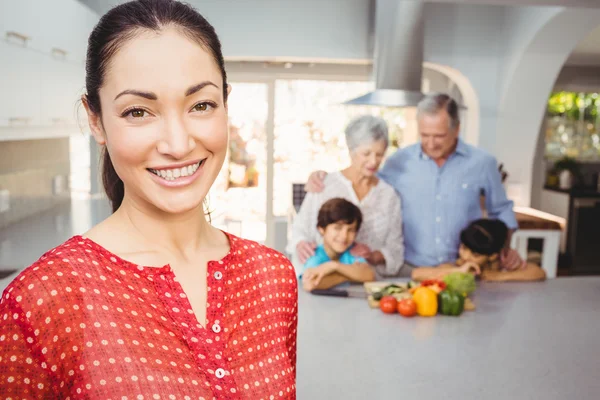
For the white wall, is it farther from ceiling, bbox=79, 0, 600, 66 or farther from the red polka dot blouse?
the red polka dot blouse

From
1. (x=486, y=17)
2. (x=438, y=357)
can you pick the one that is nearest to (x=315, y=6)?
(x=486, y=17)

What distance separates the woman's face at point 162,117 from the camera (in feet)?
2.26

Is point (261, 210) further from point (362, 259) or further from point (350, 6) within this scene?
point (362, 259)

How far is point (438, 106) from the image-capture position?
2.34 meters

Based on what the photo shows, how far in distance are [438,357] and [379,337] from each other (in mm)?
197

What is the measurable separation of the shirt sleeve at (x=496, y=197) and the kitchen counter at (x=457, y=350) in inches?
18.0

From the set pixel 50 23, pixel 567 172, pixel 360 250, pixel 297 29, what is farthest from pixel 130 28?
pixel 567 172

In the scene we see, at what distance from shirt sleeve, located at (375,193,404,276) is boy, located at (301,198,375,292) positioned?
20 cm

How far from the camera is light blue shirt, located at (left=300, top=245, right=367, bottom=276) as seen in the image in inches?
84.8

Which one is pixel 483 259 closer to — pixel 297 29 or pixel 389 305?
pixel 389 305

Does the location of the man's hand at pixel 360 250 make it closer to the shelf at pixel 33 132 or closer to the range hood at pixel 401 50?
the range hood at pixel 401 50

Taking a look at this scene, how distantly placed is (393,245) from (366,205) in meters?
0.22

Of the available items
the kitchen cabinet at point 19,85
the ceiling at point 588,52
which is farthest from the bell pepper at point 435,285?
the ceiling at point 588,52

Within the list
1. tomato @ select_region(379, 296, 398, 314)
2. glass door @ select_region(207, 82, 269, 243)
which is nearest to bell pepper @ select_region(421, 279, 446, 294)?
tomato @ select_region(379, 296, 398, 314)
